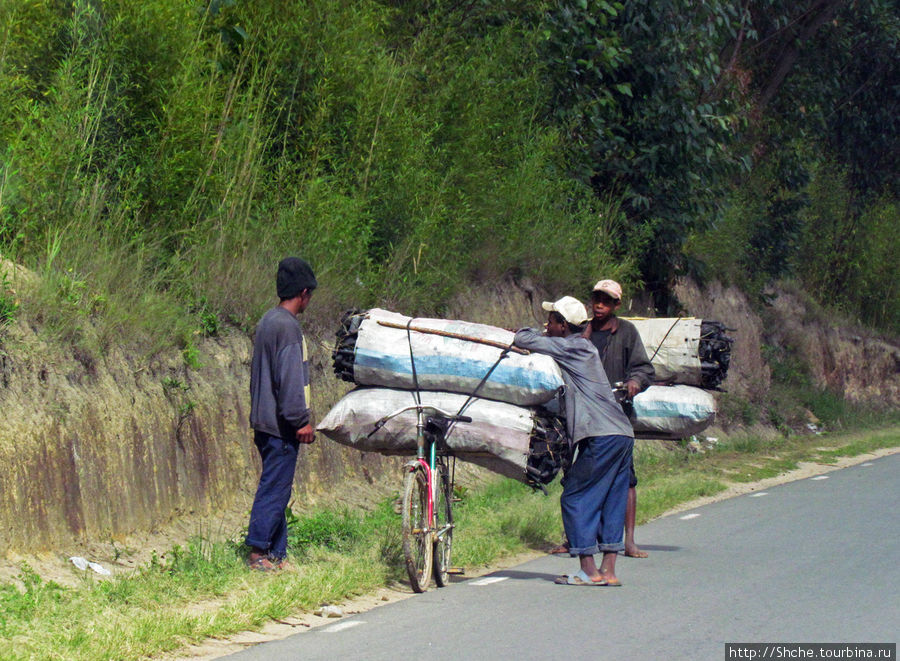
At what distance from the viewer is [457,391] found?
830cm

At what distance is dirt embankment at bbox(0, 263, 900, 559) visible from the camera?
7.92m

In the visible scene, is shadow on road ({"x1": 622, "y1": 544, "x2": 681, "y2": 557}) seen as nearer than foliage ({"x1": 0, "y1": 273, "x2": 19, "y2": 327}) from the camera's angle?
No

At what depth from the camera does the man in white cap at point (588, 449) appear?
830cm

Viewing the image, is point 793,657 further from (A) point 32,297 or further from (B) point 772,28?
(B) point 772,28

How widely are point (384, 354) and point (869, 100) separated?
23.2 meters

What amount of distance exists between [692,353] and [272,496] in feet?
14.4

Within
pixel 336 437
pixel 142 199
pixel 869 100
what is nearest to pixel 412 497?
pixel 336 437

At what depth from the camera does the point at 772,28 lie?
25000mm

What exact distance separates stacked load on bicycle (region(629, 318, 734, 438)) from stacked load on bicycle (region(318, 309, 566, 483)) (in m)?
2.23

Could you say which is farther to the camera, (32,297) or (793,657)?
(32,297)

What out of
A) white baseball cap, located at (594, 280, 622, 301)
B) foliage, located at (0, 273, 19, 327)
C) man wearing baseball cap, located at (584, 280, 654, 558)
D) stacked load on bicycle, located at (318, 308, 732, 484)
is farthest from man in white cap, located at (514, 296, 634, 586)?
foliage, located at (0, 273, 19, 327)

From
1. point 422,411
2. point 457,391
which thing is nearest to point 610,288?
point 457,391

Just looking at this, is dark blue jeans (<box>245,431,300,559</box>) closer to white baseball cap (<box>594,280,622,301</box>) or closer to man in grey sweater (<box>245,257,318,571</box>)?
man in grey sweater (<box>245,257,318,571</box>)

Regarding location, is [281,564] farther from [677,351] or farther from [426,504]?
[677,351]
